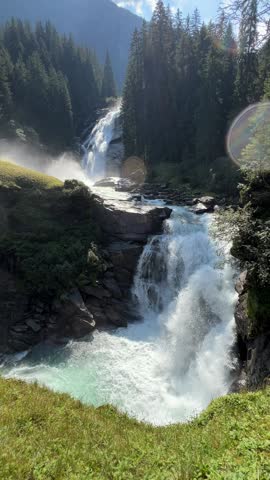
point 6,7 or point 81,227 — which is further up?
point 6,7

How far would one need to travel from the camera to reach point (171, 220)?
23.3 meters

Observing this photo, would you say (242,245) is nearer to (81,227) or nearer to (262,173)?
(262,173)

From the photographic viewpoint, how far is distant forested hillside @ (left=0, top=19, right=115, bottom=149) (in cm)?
5478

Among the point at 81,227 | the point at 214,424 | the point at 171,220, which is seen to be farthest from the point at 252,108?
the point at 214,424

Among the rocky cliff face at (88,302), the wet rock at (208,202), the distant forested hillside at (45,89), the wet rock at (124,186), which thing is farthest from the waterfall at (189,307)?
the distant forested hillside at (45,89)

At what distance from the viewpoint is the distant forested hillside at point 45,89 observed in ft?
180

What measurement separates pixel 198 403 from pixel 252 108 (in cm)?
3440

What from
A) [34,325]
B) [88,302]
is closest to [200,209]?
[88,302]

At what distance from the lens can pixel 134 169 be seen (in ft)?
162

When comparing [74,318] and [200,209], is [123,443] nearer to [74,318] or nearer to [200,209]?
[74,318]

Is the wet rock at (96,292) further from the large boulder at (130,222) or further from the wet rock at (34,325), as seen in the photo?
the large boulder at (130,222)

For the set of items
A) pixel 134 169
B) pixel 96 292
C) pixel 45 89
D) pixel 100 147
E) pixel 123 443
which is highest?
pixel 45 89

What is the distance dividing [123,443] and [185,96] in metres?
52.4

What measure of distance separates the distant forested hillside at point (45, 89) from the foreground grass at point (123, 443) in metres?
52.5
